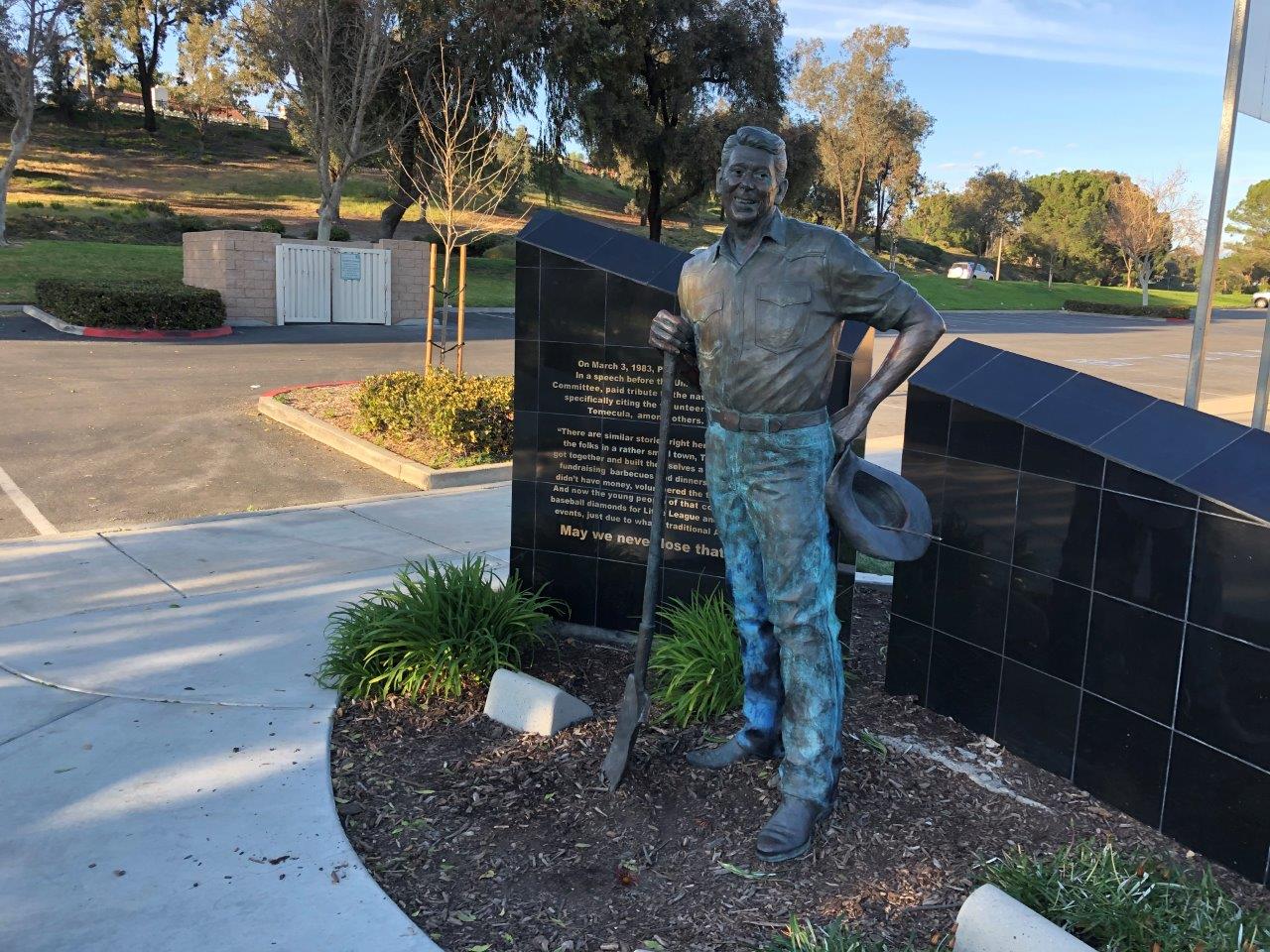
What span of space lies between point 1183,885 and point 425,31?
2804 centimetres

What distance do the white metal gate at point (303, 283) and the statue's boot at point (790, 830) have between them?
21.5 meters

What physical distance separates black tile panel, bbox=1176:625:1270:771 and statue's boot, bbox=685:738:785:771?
141 centimetres

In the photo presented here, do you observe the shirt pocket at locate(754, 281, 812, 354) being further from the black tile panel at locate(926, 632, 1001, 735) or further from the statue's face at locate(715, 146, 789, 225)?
the black tile panel at locate(926, 632, 1001, 735)

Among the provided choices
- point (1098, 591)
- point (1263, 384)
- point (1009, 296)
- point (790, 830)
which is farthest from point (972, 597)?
point (1009, 296)

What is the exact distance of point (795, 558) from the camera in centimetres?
339

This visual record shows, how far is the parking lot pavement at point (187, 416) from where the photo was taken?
898cm

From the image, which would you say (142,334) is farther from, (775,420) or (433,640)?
(775,420)

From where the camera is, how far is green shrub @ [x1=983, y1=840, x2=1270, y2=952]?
107 inches

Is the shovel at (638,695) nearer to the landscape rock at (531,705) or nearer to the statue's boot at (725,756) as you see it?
the statue's boot at (725,756)

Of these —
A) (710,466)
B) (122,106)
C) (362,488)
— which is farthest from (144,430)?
(122,106)

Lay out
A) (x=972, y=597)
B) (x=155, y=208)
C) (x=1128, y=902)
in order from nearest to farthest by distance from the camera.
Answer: (x=1128, y=902), (x=972, y=597), (x=155, y=208)

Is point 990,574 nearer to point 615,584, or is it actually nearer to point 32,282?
point 615,584

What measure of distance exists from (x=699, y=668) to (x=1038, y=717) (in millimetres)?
1350

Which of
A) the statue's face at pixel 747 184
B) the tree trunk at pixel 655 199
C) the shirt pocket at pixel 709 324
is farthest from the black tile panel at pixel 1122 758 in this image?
the tree trunk at pixel 655 199
